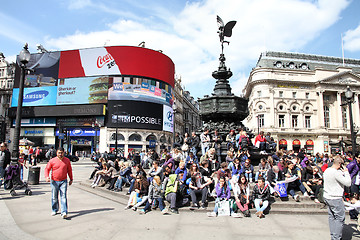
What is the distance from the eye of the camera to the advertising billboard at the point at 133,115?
44.6m

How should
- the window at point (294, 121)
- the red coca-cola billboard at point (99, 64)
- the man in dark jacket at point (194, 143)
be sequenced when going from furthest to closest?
the window at point (294, 121), the red coca-cola billboard at point (99, 64), the man in dark jacket at point (194, 143)

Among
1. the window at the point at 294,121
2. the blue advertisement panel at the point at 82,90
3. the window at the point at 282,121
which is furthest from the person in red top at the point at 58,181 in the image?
the window at the point at 294,121

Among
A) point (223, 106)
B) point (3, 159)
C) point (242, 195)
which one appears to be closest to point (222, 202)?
point (242, 195)

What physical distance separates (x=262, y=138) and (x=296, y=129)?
43409mm

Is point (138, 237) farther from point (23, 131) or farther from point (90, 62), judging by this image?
point (23, 131)

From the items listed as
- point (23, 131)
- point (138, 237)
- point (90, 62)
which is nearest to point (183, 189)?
point (138, 237)

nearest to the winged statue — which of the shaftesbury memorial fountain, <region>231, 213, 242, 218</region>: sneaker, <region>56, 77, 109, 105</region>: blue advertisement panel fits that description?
the shaftesbury memorial fountain

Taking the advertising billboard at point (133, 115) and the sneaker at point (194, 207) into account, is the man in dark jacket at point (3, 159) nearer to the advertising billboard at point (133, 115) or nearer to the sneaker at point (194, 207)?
the sneaker at point (194, 207)

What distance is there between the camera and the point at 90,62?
→ 47.0 m

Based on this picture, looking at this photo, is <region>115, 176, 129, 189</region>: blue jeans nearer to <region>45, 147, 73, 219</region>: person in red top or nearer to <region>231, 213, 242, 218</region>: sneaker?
<region>45, 147, 73, 219</region>: person in red top

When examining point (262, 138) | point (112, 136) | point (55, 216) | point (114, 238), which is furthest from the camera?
point (112, 136)

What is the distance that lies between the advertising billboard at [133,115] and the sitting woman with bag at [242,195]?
39.4 metres

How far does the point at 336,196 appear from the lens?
4.17 metres

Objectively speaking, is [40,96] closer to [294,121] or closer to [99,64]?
[99,64]
